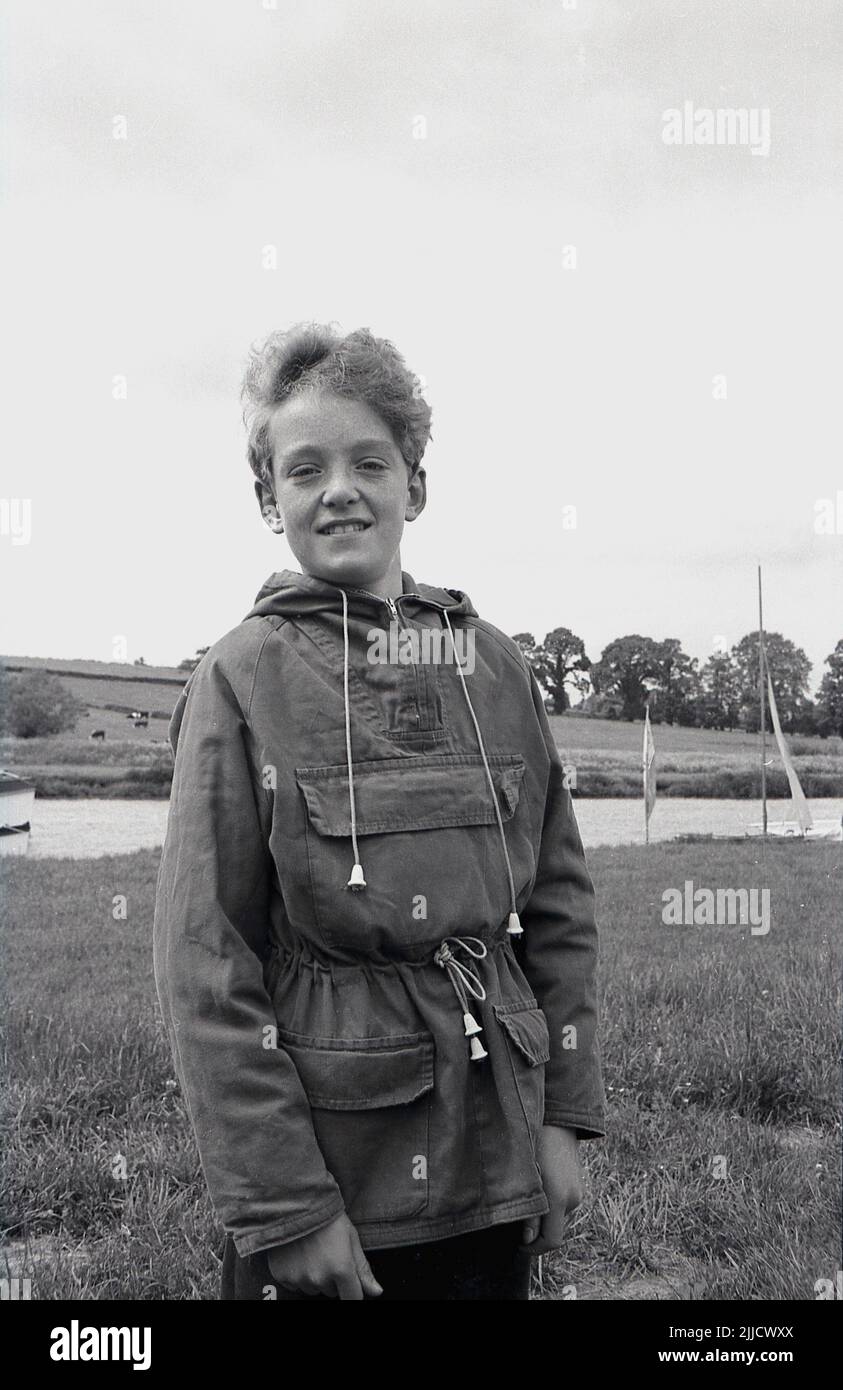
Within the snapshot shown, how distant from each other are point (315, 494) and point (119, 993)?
299cm

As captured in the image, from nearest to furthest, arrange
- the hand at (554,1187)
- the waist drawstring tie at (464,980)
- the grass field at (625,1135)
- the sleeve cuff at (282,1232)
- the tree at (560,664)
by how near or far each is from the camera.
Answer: the sleeve cuff at (282,1232) → the waist drawstring tie at (464,980) → the hand at (554,1187) → the grass field at (625,1135) → the tree at (560,664)

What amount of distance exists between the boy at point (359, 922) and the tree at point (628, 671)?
183 inches

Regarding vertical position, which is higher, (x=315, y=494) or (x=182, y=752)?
(x=315, y=494)

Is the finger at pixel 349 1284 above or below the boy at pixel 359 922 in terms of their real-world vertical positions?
below

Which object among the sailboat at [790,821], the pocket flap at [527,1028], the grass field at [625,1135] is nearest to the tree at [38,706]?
the grass field at [625,1135]

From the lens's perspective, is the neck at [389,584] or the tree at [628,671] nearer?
the neck at [389,584]

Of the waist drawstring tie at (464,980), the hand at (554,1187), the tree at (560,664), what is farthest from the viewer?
the tree at (560,664)

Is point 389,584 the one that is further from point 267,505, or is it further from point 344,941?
point 344,941

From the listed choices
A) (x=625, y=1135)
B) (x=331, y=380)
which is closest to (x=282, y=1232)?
(x=331, y=380)

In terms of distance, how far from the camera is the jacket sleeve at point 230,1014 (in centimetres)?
130

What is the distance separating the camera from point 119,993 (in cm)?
397

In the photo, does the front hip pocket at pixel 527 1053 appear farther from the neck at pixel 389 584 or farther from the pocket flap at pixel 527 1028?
the neck at pixel 389 584
